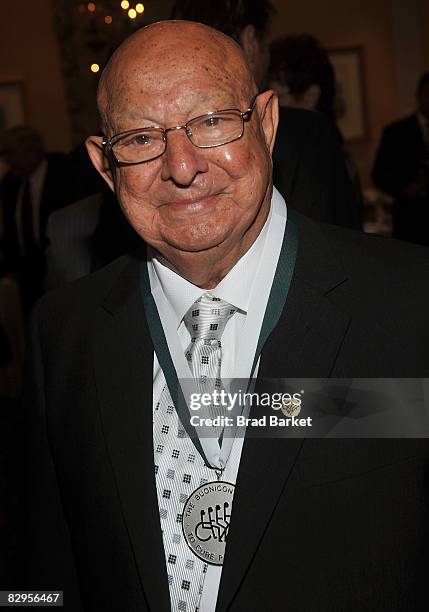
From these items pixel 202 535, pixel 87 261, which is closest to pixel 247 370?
pixel 202 535

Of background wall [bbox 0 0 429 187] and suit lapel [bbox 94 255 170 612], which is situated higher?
background wall [bbox 0 0 429 187]

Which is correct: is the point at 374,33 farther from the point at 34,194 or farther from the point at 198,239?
the point at 198,239

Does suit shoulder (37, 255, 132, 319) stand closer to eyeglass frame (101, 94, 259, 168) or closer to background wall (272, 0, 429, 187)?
eyeglass frame (101, 94, 259, 168)

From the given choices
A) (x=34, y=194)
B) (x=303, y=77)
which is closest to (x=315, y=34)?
(x=34, y=194)

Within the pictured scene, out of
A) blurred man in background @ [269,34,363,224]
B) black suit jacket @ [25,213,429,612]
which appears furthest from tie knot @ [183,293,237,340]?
blurred man in background @ [269,34,363,224]

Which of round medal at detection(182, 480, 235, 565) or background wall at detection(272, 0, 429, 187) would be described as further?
background wall at detection(272, 0, 429, 187)

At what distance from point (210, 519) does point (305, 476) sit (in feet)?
0.63

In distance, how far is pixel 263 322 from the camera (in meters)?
1.46

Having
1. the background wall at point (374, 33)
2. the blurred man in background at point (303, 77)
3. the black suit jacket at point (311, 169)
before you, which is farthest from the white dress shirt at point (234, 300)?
the background wall at point (374, 33)

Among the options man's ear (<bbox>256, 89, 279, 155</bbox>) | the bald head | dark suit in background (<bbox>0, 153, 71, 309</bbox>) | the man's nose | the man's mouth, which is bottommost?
dark suit in background (<bbox>0, 153, 71, 309</bbox>)

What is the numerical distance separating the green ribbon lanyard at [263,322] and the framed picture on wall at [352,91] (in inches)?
295

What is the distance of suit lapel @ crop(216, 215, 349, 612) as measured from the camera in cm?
137

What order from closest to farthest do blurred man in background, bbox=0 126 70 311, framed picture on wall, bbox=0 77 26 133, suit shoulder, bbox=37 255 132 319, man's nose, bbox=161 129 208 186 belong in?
man's nose, bbox=161 129 208 186, suit shoulder, bbox=37 255 132 319, blurred man in background, bbox=0 126 70 311, framed picture on wall, bbox=0 77 26 133

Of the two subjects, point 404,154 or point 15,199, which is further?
point 15,199
